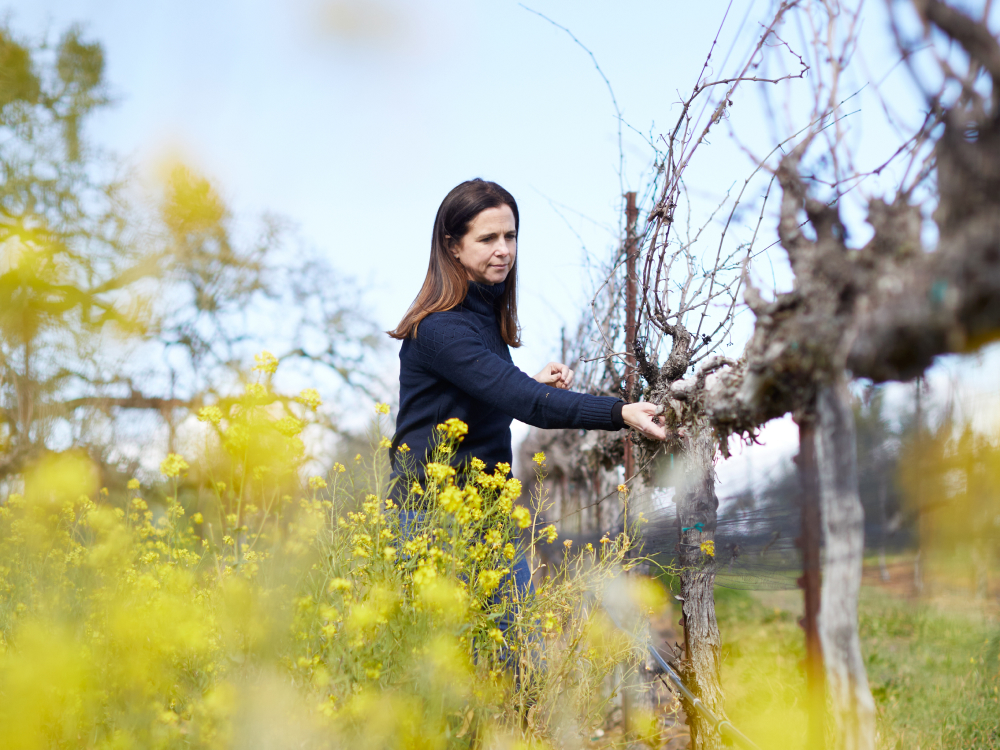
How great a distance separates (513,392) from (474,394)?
0.16m

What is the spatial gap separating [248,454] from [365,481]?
437mm

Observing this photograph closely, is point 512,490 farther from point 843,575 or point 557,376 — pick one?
point 843,575

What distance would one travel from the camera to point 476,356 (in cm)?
217

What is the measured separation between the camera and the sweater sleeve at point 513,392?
6.64 ft

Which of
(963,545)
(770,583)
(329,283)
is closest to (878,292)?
(963,545)

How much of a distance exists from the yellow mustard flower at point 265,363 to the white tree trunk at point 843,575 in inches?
72.0

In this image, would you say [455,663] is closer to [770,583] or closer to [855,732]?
[855,732]

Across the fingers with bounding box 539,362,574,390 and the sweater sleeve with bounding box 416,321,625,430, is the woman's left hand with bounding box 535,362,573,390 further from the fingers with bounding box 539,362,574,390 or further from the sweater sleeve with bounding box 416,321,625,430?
the sweater sleeve with bounding box 416,321,625,430

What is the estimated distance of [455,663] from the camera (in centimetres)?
154

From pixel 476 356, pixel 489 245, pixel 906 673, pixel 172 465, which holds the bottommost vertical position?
pixel 906 673

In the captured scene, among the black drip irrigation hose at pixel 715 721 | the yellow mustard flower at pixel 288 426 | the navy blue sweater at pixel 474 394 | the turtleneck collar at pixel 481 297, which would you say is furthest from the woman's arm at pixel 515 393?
the black drip irrigation hose at pixel 715 721

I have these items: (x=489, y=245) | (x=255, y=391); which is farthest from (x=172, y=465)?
(x=489, y=245)

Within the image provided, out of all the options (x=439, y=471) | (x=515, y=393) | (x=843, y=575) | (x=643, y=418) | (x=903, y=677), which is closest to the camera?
(x=843, y=575)

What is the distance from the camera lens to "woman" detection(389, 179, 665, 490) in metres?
2.05
